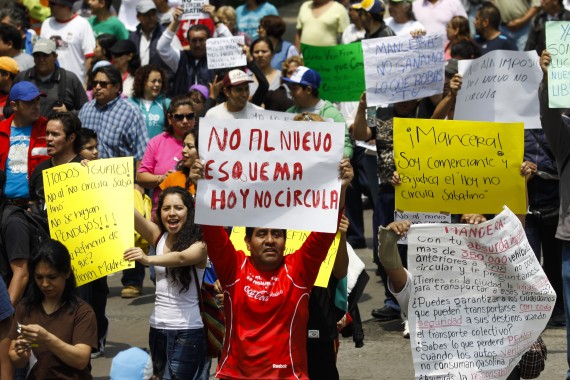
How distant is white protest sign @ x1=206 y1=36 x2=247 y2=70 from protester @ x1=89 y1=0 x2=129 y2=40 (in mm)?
3018

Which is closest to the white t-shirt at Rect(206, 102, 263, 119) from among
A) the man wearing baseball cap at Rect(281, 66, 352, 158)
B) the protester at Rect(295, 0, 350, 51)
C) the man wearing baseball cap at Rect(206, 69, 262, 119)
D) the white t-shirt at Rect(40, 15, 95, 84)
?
the man wearing baseball cap at Rect(206, 69, 262, 119)

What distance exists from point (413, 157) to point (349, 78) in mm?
4816

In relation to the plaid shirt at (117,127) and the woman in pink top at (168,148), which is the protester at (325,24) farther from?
the woman in pink top at (168,148)

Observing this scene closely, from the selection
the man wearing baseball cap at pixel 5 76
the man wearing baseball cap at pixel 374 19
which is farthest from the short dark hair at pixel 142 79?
the man wearing baseball cap at pixel 374 19

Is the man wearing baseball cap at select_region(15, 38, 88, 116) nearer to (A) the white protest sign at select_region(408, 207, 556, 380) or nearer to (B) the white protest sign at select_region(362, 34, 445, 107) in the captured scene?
(B) the white protest sign at select_region(362, 34, 445, 107)

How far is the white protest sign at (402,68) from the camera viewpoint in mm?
10156

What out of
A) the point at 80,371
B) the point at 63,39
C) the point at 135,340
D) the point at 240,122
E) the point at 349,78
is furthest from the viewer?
the point at 63,39

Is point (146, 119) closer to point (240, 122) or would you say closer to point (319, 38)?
point (319, 38)

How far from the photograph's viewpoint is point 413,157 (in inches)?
294

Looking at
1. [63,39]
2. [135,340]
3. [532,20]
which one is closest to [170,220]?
[135,340]

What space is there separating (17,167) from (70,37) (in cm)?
482

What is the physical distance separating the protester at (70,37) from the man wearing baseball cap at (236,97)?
388 cm

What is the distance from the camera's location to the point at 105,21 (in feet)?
51.9

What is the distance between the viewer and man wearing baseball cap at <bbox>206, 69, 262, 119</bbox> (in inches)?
439
